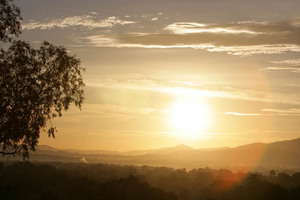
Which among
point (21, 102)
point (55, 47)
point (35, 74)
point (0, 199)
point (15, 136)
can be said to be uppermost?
point (55, 47)

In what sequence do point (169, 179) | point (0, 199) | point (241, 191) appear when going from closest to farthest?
point (0, 199) → point (241, 191) → point (169, 179)

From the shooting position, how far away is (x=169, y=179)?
313ft

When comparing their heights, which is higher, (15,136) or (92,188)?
(15,136)

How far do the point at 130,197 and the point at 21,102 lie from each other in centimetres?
1866

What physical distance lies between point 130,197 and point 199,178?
49.8 m

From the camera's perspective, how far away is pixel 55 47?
44125 millimetres

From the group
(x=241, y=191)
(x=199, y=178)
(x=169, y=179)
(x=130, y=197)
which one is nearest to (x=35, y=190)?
(x=130, y=197)

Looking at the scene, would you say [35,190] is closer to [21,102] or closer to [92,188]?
[92,188]

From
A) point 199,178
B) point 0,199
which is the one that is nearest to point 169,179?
point 199,178

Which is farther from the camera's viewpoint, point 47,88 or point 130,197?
point 130,197

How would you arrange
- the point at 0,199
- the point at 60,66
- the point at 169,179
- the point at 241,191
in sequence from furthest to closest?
the point at 169,179 < the point at 241,191 < the point at 0,199 < the point at 60,66

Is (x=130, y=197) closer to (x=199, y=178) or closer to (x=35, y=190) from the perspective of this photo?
(x=35, y=190)

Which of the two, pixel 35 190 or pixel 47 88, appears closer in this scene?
pixel 47 88

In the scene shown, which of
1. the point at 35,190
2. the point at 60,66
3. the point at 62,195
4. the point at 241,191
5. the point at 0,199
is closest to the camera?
the point at 60,66
